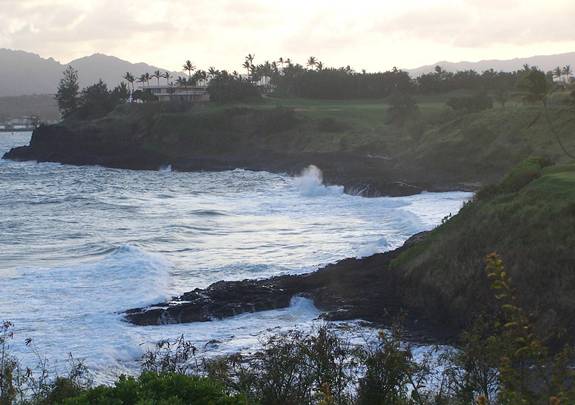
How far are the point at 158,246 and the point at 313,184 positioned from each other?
2208 centimetres

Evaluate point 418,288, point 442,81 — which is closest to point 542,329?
point 418,288

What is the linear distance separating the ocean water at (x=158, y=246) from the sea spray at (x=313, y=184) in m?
0.14

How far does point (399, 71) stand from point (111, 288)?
3237 inches

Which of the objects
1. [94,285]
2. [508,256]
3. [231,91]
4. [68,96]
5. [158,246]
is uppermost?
[68,96]

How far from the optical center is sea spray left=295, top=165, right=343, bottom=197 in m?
47.5

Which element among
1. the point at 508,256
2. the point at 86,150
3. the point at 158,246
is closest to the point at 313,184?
the point at 158,246

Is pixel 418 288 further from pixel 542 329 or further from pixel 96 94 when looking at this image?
pixel 96 94

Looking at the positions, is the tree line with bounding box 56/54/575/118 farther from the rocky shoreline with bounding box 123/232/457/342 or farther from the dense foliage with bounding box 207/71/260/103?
the rocky shoreline with bounding box 123/232/457/342

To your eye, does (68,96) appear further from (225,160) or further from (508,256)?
(508,256)

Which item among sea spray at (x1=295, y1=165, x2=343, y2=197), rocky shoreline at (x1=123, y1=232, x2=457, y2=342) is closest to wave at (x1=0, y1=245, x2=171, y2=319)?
rocky shoreline at (x1=123, y1=232, x2=457, y2=342)

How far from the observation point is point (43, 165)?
249 ft

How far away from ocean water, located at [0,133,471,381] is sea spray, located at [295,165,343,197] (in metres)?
0.14

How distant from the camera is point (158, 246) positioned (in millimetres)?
29391

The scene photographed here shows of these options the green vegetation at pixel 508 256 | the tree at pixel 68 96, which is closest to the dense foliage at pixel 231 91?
the tree at pixel 68 96
